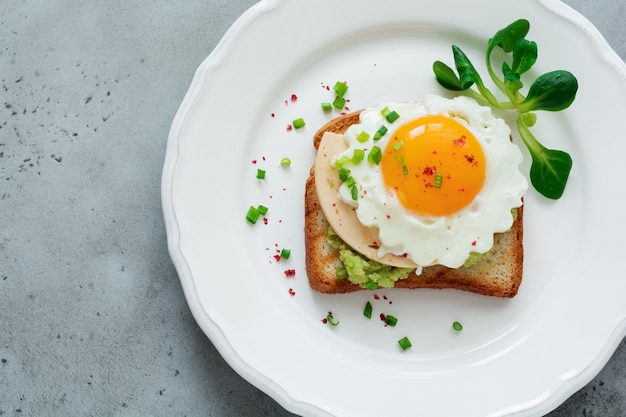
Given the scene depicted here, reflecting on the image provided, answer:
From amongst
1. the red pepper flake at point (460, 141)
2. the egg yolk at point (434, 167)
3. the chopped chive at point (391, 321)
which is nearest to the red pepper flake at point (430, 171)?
the egg yolk at point (434, 167)

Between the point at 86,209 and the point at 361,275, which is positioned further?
the point at 86,209

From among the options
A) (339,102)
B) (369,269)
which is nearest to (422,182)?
(369,269)

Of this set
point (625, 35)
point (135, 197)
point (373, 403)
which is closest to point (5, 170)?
point (135, 197)

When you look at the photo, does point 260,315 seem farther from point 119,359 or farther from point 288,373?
point 119,359

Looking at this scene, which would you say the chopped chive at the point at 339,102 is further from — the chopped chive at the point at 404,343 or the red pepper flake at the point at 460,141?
the chopped chive at the point at 404,343

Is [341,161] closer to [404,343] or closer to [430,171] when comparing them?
[430,171]

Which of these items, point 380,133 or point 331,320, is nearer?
point 380,133

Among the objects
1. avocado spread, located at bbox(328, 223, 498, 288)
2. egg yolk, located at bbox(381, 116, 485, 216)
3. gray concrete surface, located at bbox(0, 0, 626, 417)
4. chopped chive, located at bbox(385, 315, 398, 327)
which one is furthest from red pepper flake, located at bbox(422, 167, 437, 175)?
gray concrete surface, located at bbox(0, 0, 626, 417)
